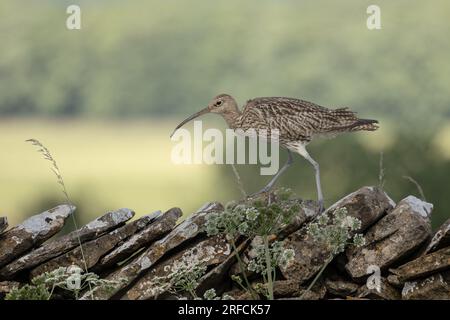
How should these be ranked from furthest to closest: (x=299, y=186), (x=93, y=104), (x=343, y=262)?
(x=93, y=104) → (x=299, y=186) → (x=343, y=262)

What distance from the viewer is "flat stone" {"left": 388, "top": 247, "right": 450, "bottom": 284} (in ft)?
32.4

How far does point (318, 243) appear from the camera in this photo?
1042 centimetres

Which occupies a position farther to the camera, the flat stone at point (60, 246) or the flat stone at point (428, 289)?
the flat stone at point (60, 246)

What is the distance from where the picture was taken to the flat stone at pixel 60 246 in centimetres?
1063

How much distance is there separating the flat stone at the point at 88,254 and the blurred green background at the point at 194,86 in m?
17.6

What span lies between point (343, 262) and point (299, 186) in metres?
19.2

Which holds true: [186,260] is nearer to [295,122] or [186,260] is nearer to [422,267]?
[422,267]

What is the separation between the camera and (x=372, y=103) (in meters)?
56.8

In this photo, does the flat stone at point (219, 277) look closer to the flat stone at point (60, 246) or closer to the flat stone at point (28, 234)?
the flat stone at point (60, 246)

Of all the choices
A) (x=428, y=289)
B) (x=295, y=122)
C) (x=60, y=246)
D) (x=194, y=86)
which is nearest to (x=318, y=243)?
(x=428, y=289)

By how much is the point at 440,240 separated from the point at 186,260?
2895mm

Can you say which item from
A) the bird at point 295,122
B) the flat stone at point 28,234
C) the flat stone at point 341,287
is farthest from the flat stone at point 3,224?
the flat stone at point 341,287
